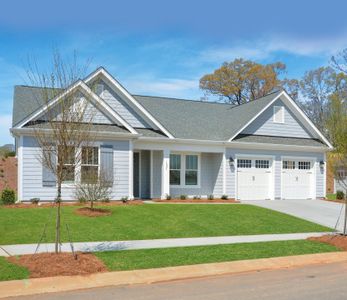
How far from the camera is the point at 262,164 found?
23.1 metres

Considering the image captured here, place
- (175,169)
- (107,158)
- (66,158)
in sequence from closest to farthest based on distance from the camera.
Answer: (66,158) < (107,158) < (175,169)

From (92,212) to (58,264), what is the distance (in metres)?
6.66

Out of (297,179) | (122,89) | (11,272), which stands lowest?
(11,272)

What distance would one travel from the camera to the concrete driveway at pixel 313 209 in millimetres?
16530

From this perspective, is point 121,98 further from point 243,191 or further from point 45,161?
point 45,161

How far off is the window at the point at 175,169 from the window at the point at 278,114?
6187mm

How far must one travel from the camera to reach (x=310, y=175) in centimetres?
2408

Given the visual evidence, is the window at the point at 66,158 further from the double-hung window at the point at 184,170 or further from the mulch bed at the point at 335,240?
the double-hung window at the point at 184,170

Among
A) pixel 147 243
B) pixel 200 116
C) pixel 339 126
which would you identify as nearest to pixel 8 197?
pixel 147 243

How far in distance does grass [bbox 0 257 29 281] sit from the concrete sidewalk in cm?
113

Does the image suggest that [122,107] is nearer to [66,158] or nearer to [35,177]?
[35,177]

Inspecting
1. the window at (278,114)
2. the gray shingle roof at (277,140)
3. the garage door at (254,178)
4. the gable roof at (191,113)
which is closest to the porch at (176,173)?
the gable roof at (191,113)

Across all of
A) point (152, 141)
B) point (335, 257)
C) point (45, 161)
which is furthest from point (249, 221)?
point (45, 161)

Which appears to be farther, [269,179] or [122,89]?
[269,179]
